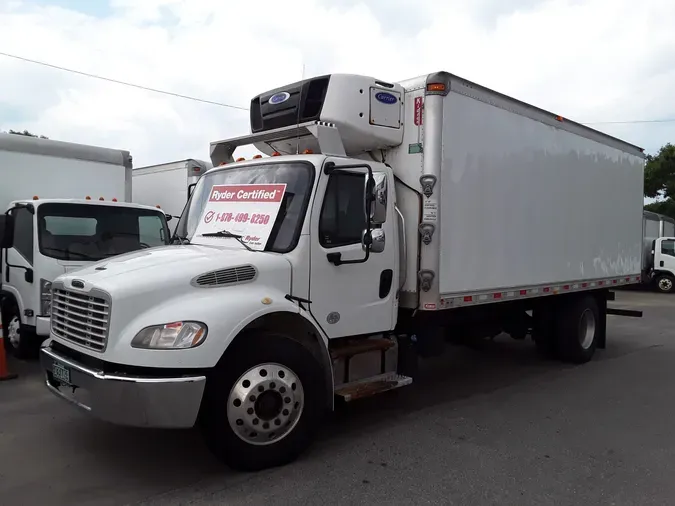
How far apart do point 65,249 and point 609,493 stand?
22.5ft

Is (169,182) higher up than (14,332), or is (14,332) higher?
(169,182)

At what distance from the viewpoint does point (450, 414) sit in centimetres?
609

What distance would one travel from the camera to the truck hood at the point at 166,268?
4.25 meters

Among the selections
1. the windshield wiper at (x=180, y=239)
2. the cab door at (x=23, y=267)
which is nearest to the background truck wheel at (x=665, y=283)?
the windshield wiper at (x=180, y=239)

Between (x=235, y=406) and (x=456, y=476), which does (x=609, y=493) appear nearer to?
(x=456, y=476)

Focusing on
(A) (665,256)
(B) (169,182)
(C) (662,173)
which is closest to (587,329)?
(B) (169,182)

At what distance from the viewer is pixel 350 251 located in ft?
17.1

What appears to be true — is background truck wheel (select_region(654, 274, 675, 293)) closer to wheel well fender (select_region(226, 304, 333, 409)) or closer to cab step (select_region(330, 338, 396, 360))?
cab step (select_region(330, 338, 396, 360))

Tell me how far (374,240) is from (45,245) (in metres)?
4.89

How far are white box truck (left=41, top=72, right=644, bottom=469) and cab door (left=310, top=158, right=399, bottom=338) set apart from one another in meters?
0.02

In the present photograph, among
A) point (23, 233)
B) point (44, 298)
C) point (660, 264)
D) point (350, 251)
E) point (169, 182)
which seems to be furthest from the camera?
point (660, 264)

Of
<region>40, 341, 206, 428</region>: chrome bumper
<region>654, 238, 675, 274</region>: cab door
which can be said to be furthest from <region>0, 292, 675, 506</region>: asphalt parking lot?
<region>654, 238, 675, 274</region>: cab door

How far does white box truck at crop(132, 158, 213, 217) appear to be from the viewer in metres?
11.7

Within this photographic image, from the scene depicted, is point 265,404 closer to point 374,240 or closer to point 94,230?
point 374,240
